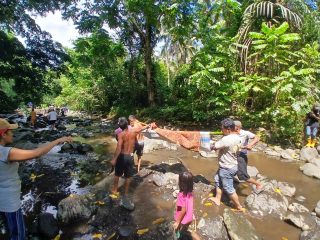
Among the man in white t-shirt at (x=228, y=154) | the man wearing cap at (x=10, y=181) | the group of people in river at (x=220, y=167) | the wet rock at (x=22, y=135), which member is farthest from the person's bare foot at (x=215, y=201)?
the wet rock at (x=22, y=135)

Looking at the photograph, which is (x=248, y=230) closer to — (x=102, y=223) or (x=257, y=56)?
(x=102, y=223)

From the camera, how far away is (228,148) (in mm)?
5891

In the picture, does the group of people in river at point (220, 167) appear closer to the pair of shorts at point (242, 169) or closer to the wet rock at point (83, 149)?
the pair of shorts at point (242, 169)

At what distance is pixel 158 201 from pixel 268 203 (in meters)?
2.36

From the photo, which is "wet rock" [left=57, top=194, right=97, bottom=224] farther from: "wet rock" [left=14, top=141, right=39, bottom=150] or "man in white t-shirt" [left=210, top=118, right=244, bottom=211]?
"wet rock" [left=14, top=141, right=39, bottom=150]

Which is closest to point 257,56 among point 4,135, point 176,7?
point 176,7

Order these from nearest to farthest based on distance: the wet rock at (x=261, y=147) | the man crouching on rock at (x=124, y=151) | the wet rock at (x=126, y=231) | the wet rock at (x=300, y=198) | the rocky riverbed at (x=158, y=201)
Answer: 1. the wet rock at (x=126, y=231)
2. the rocky riverbed at (x=158, y=201)
3. the man crouching on rock at (x=124, y=151)
4. the wet rock at (x=300, y=198)
5. the wet rock at (x=261, y=147)

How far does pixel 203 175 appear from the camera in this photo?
8914 mm

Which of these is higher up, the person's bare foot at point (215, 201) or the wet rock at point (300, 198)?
the person's bare foot at point (215, 201)

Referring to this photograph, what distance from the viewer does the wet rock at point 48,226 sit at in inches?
208

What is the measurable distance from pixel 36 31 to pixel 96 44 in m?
4.54

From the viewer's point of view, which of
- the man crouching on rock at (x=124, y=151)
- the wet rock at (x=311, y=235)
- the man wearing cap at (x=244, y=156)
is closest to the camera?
the wet rock at (x=311, y=235)

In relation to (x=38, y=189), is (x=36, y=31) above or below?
above

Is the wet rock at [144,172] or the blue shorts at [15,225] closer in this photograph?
the blue shorts at [15,225]
